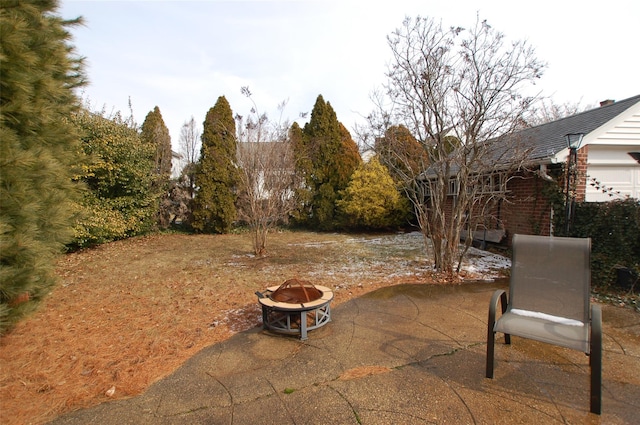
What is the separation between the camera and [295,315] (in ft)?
12.3

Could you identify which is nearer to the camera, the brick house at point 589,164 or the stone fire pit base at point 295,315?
the stone fire pit base at point 295,315

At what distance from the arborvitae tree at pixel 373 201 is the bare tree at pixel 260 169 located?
3.78 m

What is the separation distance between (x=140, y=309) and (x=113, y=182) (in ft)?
22.6

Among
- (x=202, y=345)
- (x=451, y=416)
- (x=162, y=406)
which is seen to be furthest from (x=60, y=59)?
(x=451, y=416)

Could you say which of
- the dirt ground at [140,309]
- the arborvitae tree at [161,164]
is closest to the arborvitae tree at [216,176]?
the arborvitae tree at [161,164]

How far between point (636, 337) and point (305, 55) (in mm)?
8229

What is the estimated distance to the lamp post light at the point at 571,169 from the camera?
5.72 m

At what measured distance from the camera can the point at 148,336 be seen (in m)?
3.60

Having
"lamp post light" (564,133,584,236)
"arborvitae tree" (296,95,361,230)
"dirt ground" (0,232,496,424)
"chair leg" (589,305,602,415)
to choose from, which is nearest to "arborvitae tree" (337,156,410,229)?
"arborvitae tree" (296,95,361,230)

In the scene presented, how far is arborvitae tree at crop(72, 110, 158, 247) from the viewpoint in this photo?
887cm

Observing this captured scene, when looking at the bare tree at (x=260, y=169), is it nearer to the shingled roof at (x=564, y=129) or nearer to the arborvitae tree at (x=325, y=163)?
the arborvitae tree at (x=325, y=163)

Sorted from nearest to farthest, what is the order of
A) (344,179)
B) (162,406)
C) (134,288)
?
(162,406), (134,288), (344,179)

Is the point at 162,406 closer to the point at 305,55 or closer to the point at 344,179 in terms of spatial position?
the point at 305,55

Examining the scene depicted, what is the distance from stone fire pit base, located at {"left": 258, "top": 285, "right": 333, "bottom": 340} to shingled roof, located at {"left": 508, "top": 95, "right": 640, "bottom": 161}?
5.18 metres
